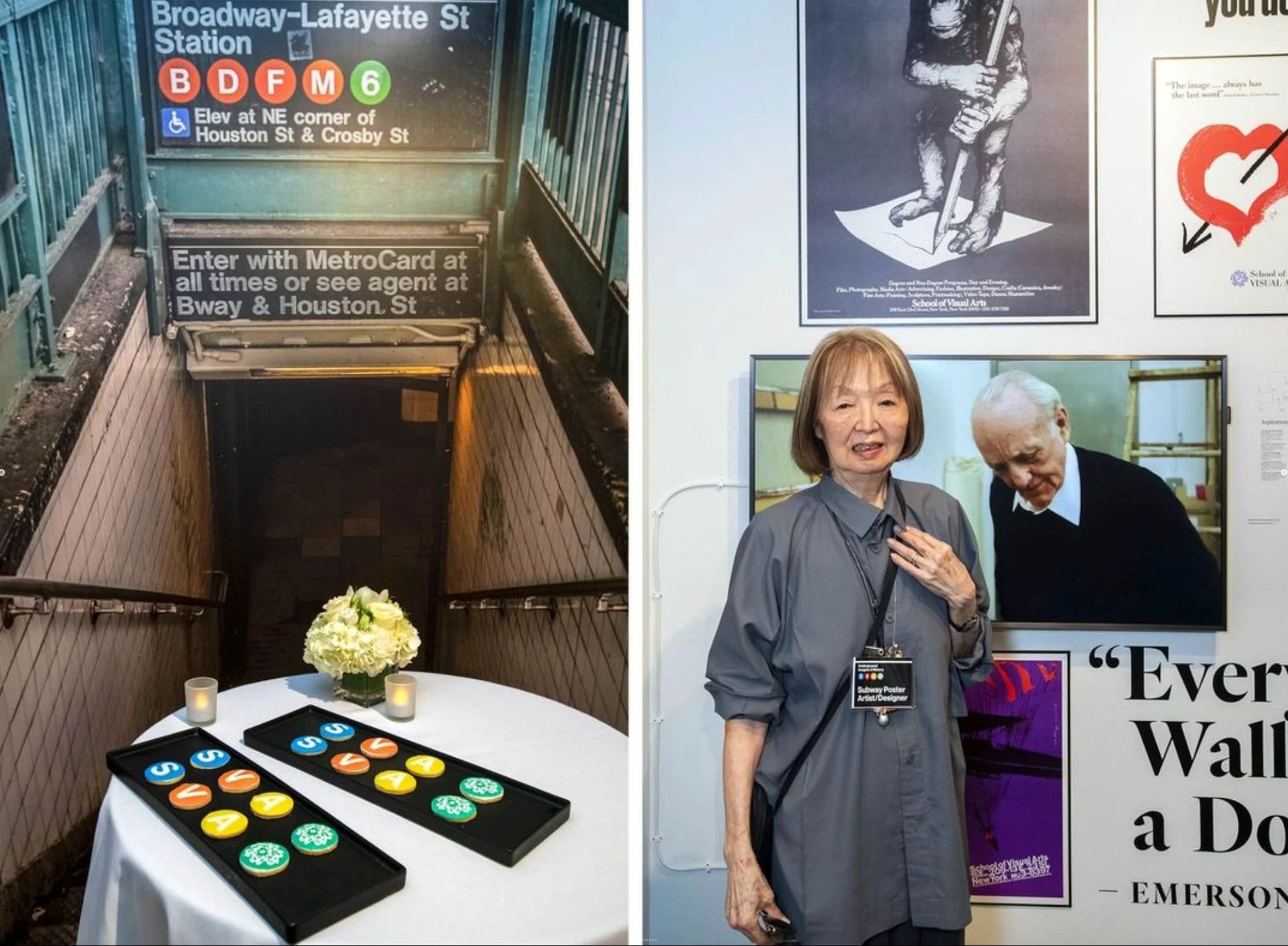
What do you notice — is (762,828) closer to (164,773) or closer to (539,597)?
(539,597)

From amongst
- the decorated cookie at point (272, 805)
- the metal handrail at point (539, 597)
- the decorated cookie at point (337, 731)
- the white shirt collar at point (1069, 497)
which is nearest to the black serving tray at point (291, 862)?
the decorated cookie at point (272, 805)

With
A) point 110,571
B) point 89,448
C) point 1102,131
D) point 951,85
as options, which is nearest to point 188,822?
point 110,571

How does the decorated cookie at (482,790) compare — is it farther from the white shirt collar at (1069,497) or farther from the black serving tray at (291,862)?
the white shirt collar at (1069,497)

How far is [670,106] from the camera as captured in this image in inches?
81.5

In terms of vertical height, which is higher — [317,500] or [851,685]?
[317,500]

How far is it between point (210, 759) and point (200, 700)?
0.12 metres

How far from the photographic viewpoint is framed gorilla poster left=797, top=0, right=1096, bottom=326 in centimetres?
203

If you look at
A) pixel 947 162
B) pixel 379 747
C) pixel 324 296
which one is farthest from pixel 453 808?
pixel 947 162

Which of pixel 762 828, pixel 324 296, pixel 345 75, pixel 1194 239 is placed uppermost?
pixel 345 75

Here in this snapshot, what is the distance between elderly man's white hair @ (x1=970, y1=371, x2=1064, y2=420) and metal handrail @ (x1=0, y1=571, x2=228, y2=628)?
5.18 ft

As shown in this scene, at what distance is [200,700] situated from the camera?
1.78 meters

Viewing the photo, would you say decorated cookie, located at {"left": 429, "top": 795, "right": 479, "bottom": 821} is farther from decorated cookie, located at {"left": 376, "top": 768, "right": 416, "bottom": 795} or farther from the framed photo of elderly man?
the framed photo of elderly man

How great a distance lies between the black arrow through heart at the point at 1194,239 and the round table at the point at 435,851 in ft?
5.19

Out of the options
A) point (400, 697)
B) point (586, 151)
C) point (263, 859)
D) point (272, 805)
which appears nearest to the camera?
point (263, 859)
